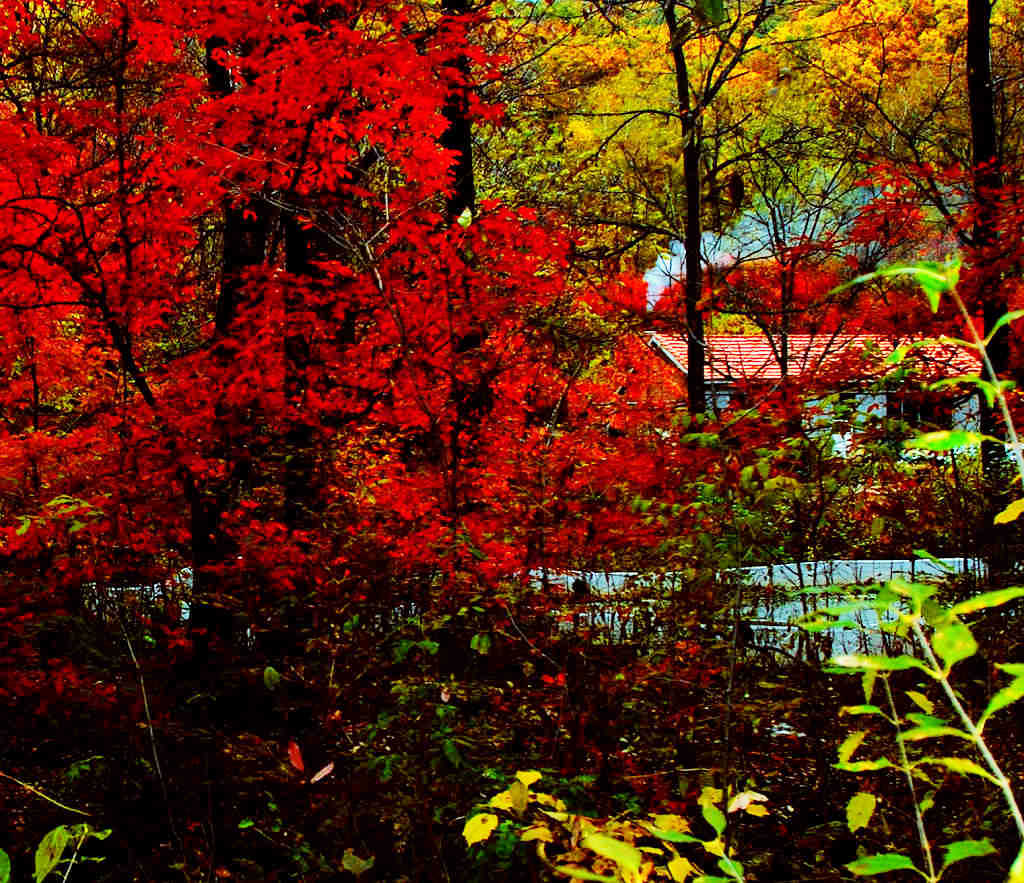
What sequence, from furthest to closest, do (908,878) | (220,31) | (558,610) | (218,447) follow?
(218,447), (220,31), (558,610), (908,878)

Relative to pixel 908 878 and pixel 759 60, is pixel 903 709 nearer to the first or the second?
pixel 908 878

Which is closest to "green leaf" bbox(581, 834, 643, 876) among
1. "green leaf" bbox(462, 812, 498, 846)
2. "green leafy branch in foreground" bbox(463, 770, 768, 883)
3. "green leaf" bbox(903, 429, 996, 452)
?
"green leafy branch in foreground" bbox(463, 770, 768, 883)

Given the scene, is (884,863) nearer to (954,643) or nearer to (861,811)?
(954,643)

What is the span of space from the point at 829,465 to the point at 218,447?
4406 mm

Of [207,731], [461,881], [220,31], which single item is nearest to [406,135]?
[220,31]

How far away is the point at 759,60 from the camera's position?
52.7 ft

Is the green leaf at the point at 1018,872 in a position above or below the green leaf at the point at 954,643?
below

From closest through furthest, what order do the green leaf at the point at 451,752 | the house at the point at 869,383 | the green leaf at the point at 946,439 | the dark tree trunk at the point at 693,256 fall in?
1. the green leaf at the point at 946,439
2. the green leaf at the point at 451,752
3. the house at the point at 869,383
4. the dark tree trunk at the point at 693,256

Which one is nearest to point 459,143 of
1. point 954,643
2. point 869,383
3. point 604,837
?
point 869,383

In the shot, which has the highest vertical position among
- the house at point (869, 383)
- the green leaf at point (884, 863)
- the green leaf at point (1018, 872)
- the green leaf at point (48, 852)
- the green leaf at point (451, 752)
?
the house at point (869, 383)

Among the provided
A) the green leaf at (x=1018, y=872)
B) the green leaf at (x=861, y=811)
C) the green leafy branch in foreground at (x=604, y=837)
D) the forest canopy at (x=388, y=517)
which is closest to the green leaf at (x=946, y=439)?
the green leaf at (x=1018, y=872)

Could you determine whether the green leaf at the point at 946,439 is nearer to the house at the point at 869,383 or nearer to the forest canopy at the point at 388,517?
the forest canopy at the point at 388,517

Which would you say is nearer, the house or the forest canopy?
the forest canopy

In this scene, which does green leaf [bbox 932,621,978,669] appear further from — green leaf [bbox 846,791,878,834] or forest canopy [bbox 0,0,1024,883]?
forest canopy [bbox 0,0,1024,883]
